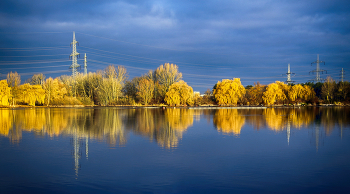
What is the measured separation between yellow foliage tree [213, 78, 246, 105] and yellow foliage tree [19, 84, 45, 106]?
40343 mm

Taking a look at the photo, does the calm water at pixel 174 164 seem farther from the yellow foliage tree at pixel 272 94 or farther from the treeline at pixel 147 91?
the yellow foliage tree at pixel 272 94

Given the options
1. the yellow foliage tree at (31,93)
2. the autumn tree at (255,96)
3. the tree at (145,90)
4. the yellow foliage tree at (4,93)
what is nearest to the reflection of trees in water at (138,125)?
the yellow foliage tree at (4,93)

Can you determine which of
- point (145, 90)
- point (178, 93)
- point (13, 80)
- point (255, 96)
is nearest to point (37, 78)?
point (13, 80)

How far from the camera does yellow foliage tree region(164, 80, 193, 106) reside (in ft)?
205

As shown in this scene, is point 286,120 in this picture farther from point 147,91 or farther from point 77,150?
point 147,91

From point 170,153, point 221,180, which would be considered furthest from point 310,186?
point 170,153

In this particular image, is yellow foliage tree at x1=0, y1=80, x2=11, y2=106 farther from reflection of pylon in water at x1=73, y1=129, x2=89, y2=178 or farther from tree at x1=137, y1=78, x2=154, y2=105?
reflection of pylon in water at x1=73, y1=129, x2=89, y2=178

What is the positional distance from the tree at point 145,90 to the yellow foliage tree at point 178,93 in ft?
15.4

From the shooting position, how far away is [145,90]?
6450 centimetres

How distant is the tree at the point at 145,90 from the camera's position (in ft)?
211

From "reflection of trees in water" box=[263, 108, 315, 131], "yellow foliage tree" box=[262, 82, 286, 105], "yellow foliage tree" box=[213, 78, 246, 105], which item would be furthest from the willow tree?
"reflection of trees in water" box=[263, 108, 315, 131]

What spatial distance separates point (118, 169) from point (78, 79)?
6255cm

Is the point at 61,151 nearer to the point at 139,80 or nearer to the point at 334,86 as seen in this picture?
the point at 139,80

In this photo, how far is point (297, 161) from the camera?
10.1m
